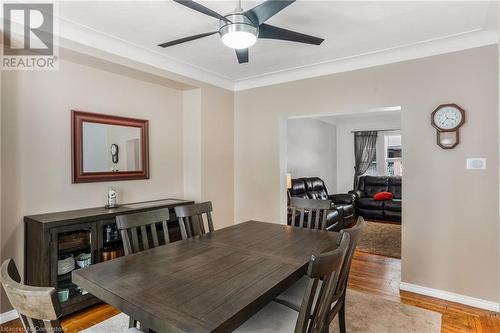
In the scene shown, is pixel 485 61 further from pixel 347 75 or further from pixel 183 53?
pixel 183 53

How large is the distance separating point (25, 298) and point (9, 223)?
2112 millimetres

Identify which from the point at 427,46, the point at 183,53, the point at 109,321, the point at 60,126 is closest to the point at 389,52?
the point at 427,46

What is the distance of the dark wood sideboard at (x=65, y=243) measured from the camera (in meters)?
2.32

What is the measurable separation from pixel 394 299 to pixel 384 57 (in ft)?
8.44

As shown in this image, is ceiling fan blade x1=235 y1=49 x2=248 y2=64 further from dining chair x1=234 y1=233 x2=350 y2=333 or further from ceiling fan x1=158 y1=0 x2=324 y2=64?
dining chair x1=234 y1=233 x2=350 y2=333

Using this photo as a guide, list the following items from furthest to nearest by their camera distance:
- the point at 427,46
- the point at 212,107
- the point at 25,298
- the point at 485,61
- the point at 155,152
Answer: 1. the point at 212,107
2. the point at 155,152
3. the point at 427,46
4. the point at 485,61
5. the point at 25,298

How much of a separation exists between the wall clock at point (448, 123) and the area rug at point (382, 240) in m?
1.88

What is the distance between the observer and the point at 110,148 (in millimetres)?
3193

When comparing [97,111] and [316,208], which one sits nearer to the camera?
[316,208]

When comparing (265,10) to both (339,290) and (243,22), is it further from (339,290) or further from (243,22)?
(339,290)

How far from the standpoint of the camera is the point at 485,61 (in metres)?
2.66

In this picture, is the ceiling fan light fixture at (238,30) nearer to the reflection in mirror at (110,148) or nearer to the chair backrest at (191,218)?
the chair backrest at (191,218)

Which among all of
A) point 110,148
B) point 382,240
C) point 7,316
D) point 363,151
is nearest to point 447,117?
point 382,240

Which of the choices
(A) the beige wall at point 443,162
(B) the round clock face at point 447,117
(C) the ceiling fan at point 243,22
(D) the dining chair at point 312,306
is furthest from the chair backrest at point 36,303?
(B) the round clock face at point 447,117
